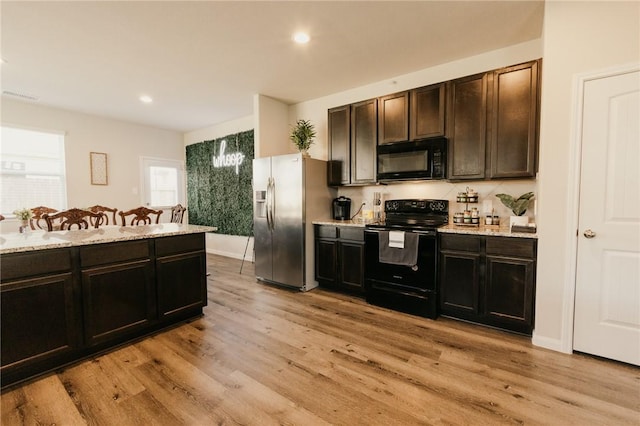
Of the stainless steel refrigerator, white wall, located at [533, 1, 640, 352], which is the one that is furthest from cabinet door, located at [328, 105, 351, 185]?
white wall, located at [533, 1, 640, 352]

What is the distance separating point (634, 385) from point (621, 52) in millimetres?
2237

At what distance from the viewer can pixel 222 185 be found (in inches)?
230

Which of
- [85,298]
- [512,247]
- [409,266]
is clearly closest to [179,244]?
[85,298]

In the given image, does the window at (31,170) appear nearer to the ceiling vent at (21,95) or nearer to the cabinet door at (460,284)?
the ceiling vent at (21,95)

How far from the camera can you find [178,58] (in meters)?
3.15

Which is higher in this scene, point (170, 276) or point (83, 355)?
point (170, 276)

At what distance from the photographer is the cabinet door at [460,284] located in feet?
8.64

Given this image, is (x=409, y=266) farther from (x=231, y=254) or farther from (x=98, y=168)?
(x=98, y=168)

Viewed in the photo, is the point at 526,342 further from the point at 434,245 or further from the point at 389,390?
the point at 389,390

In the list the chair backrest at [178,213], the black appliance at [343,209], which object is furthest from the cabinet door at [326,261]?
the chair backrest at [178,213]

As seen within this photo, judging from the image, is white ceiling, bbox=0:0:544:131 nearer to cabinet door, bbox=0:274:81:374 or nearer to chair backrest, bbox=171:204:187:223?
chair backrest, bbox=171:204:187:223

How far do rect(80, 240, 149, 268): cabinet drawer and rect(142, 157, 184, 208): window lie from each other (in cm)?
430

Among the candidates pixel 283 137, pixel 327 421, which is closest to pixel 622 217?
pixel 327 421

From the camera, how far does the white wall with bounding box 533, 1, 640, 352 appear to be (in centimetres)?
204
